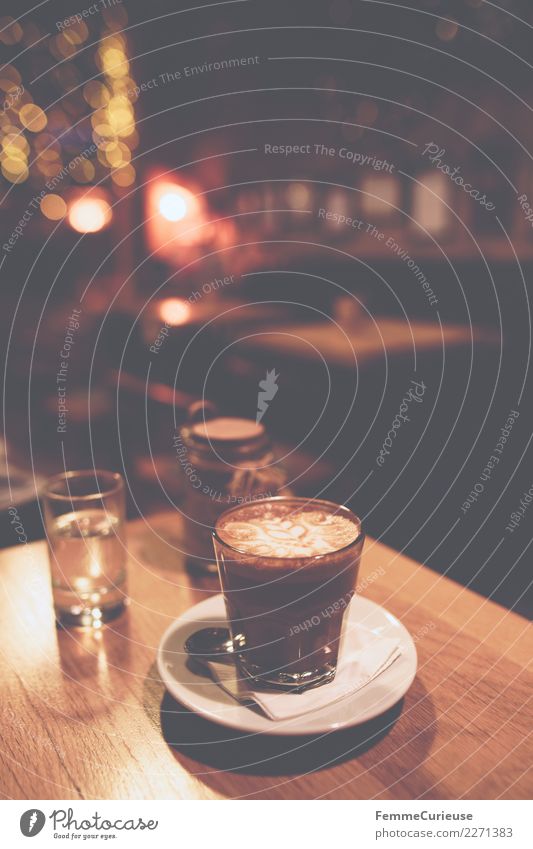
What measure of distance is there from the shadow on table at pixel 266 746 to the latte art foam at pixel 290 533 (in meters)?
0.18

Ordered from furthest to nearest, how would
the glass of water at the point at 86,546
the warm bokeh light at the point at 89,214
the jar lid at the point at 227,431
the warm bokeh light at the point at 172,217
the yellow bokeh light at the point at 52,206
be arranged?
1. the yellow bokeh light at the point at 52,206
2. the warm bokeh light at the point at 89,214
3. the warm bokeh light at the point at 172,217
4. the jar lid at the point at 227,431
5. the glass of water at the point at 86,546

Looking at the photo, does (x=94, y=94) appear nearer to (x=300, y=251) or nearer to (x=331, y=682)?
(x=300, y=251)

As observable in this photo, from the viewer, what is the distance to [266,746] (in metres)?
0.67

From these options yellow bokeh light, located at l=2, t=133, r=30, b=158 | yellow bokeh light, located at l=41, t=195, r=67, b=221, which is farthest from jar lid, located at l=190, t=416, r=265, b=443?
yellow bokeh light, located at l=41, t=195, r=67, b=221

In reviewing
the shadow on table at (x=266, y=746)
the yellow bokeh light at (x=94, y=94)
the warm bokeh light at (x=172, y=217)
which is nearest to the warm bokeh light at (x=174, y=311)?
the warm bokeh light at (x=172, y=217)

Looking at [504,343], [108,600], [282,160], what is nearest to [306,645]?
[108,600]

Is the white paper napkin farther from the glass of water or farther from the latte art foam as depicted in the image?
the glass of water

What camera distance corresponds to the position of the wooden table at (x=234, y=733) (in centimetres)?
64

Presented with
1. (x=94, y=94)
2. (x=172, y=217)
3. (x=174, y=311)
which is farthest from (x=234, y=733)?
(x=172, y=217)

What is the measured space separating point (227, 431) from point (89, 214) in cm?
554

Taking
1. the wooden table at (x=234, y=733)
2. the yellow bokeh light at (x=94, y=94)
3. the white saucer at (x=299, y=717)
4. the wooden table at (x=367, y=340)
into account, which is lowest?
the wooden table at (x=234, y=733)

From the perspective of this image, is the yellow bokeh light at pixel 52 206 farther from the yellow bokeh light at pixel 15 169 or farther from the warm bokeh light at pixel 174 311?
the warm bokeh light at pixel 174 311

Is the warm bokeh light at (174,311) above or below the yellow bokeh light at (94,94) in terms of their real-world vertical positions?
below

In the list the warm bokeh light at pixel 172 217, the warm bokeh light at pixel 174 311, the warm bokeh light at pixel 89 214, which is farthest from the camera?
the warm bokeh light at pixel 89 214
